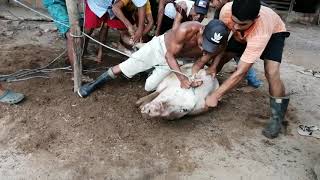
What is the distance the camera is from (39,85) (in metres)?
4.45

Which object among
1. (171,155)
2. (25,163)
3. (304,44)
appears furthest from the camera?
(304,44)

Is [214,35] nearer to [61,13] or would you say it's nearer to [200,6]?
[200,6]

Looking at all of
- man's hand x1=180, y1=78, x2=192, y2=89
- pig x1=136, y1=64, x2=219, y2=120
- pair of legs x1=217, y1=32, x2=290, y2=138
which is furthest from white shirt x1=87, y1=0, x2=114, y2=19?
pair of legs x1=217, y1=32, x2=290, y2=138

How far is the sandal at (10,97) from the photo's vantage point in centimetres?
401

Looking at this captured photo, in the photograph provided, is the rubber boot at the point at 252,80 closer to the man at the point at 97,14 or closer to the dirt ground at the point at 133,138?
the dirt ground at the point at 133,138

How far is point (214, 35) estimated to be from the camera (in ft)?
11.9

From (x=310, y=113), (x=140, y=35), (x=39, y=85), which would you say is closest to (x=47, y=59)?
(x=39, y=85)

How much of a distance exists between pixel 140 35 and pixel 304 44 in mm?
3450

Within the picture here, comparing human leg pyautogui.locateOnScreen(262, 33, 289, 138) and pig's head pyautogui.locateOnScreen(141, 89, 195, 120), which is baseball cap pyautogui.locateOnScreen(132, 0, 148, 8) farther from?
human leg pyautogui.locateOnScreen(262, 33, 289, 138)

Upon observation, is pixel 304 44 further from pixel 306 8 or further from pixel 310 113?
pixel 310 113

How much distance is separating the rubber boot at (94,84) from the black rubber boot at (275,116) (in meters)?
1.71

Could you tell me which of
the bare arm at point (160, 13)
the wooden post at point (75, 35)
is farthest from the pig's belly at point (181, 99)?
the bare arm at point (160, 13)

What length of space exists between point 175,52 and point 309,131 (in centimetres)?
160

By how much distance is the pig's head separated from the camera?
3.78 meters
